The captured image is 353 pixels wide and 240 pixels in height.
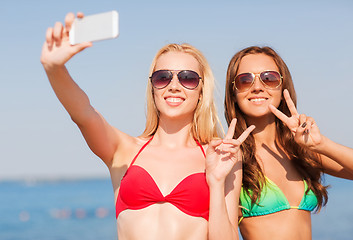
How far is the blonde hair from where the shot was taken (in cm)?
460

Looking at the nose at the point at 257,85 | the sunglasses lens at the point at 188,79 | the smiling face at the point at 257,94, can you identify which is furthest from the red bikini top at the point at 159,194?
the nose at the point at 257,85

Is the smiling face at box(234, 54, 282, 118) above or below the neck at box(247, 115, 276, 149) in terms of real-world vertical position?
above

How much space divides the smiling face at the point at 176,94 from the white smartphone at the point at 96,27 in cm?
140

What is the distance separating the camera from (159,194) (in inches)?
161

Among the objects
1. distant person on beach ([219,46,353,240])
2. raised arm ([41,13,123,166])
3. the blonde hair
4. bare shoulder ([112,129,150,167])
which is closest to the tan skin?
distant person on beach ([219,46,353,240])

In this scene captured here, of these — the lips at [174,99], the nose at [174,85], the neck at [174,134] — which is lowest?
the neck at [174,134]

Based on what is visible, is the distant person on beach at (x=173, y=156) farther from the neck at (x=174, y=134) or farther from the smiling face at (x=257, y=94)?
the smiling face at (x=257, y=94)

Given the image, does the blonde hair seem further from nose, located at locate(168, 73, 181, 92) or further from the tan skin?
the tan skin

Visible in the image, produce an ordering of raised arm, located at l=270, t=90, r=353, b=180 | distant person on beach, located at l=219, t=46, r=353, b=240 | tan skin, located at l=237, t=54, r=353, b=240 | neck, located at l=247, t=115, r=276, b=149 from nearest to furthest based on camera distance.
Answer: raised arm, located at l=270, t=90, r=353, b=180
tan skin, located at l=237, t=54, r=353, b=240
distant person on beach, located at l=219, t=46, r=353, b=240
neck, located at l=247, t=115, r=276, b=149

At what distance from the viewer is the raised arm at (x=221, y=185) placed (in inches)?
158

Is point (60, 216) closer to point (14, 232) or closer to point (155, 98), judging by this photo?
point (14, 232)

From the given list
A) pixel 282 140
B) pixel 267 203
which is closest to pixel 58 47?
pixel 267 203

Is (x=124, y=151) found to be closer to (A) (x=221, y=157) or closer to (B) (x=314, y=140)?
(A) (x=221, y=157)

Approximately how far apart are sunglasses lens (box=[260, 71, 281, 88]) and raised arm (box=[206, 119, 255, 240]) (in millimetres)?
885
